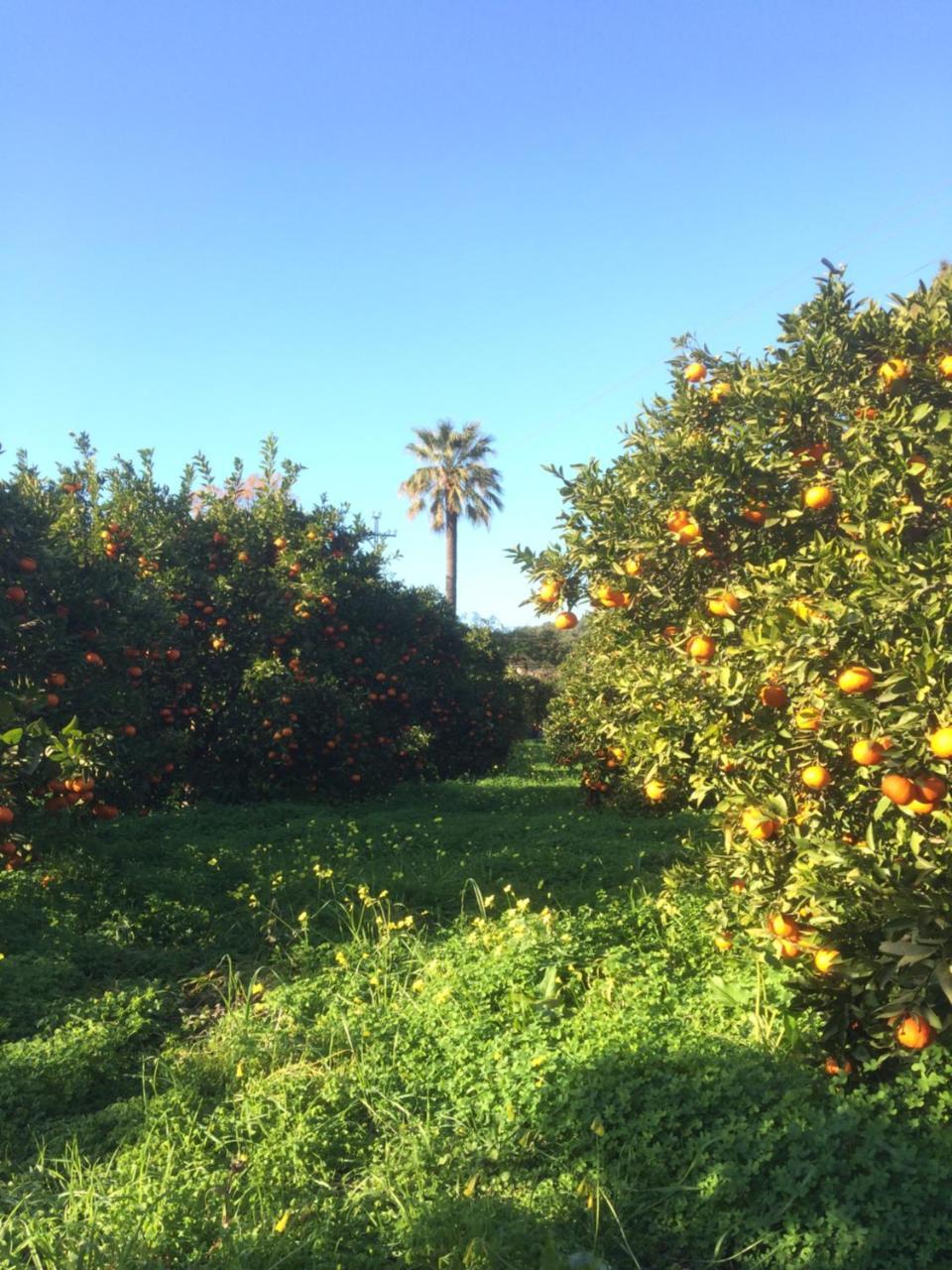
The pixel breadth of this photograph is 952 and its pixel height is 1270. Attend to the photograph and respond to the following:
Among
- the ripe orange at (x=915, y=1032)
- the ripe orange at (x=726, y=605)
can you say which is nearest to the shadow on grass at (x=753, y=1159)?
the ripe orange at (x=915, y=1032)

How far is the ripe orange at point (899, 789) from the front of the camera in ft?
8.34

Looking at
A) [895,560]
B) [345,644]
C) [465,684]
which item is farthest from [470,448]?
[895,560]

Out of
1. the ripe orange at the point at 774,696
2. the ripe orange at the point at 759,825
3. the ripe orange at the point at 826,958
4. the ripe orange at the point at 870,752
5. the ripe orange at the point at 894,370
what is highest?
the ripe orange at the point at 894,370

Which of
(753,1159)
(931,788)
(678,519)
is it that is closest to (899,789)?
(931,788)

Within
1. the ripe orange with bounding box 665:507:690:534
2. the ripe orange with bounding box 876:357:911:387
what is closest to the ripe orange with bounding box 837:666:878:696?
the ripe orange with bounding box 665:507:690:534

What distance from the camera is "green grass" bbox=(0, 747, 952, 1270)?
2324mm

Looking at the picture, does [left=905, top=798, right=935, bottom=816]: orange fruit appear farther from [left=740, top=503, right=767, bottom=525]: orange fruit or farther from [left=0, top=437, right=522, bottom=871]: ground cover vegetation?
[left=0, top=437, right=522, bottom=871]: ground cover vegetation

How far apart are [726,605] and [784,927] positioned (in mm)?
1155

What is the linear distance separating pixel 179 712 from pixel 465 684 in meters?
5.42

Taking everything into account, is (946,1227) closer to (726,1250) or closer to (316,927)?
(726,1250)

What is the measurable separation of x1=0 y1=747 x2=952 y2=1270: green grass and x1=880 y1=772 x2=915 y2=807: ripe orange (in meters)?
0.90

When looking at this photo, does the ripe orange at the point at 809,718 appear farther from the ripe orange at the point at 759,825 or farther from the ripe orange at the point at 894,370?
the ripe orange at the point at 894,370

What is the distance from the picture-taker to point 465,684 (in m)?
13.7

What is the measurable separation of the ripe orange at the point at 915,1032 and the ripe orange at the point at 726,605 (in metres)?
1.45
